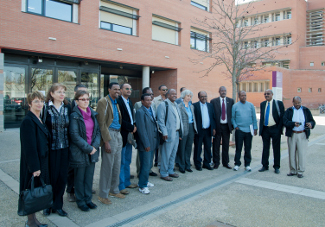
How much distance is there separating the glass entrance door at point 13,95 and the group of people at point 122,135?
9488 millimetres

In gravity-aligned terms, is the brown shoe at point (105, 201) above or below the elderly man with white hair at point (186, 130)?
below

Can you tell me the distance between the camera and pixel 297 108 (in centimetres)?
640

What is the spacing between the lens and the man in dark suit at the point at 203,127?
6.67m

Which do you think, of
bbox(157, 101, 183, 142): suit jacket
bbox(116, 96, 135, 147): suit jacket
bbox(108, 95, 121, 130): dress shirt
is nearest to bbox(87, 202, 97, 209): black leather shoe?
bbox(116, 96, 135, 147): suit jacket

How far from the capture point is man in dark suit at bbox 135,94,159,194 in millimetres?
4918

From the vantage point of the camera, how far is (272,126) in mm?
6637

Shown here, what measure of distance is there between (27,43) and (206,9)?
14899mm

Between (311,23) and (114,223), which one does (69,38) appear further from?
(311,23)

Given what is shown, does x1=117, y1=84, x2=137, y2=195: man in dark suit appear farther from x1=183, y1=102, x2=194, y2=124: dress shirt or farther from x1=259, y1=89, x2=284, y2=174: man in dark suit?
x1=259, y1=89, x2=284, y2=174: man in dark suit

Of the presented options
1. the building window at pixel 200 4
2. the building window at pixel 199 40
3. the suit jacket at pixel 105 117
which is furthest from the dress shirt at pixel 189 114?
the building window at pixel 200 4

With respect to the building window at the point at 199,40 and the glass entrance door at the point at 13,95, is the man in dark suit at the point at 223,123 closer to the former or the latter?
the glass entrance door at the point at 13,95

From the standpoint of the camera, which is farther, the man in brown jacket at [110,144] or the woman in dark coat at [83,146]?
the man in brown jacket at [110,144]

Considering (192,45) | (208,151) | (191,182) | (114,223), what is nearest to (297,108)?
(208,151)

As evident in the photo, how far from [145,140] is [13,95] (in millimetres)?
11106
